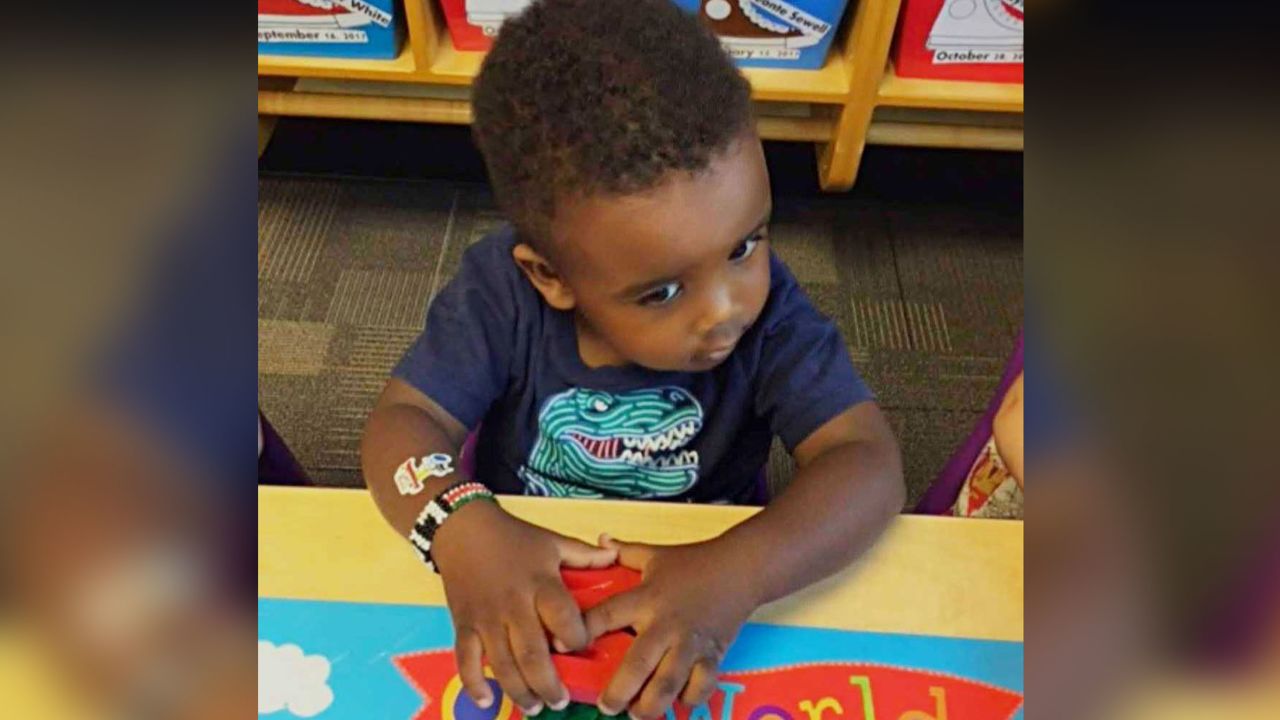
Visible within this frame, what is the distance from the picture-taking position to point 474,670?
0.54 m

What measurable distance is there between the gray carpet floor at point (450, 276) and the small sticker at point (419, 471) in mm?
765

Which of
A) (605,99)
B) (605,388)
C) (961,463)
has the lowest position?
(961,463)

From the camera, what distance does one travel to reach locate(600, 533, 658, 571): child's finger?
564 millimetres

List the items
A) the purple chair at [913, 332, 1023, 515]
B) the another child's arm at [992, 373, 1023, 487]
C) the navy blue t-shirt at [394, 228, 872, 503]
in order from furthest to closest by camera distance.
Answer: the purple chair at [913, 332, 1023, 515]
the navy blue t-shirt at [394, 228, 872, 503]
the another child's arm at [992, 373, 1023, 487]

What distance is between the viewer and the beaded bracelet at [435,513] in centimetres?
60

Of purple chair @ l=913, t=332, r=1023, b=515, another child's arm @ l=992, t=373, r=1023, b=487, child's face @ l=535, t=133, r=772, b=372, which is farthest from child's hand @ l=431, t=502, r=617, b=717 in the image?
purple chair @ l=913, t=332, r=1023, b=515

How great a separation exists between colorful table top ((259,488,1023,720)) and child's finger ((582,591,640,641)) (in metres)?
0.05

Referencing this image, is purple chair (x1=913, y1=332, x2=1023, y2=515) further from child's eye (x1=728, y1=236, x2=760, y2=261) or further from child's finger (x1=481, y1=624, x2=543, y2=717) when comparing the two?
child's finger (x1=481, y1=624, x2=543, y2=717)

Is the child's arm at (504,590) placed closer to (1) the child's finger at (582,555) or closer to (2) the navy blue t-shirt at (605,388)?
(1) the child's finger at (582,555)

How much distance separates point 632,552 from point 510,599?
0.22ft

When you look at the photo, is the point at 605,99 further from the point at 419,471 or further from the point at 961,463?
the point at 961,463

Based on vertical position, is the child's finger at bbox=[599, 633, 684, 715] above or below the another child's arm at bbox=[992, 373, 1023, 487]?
above
